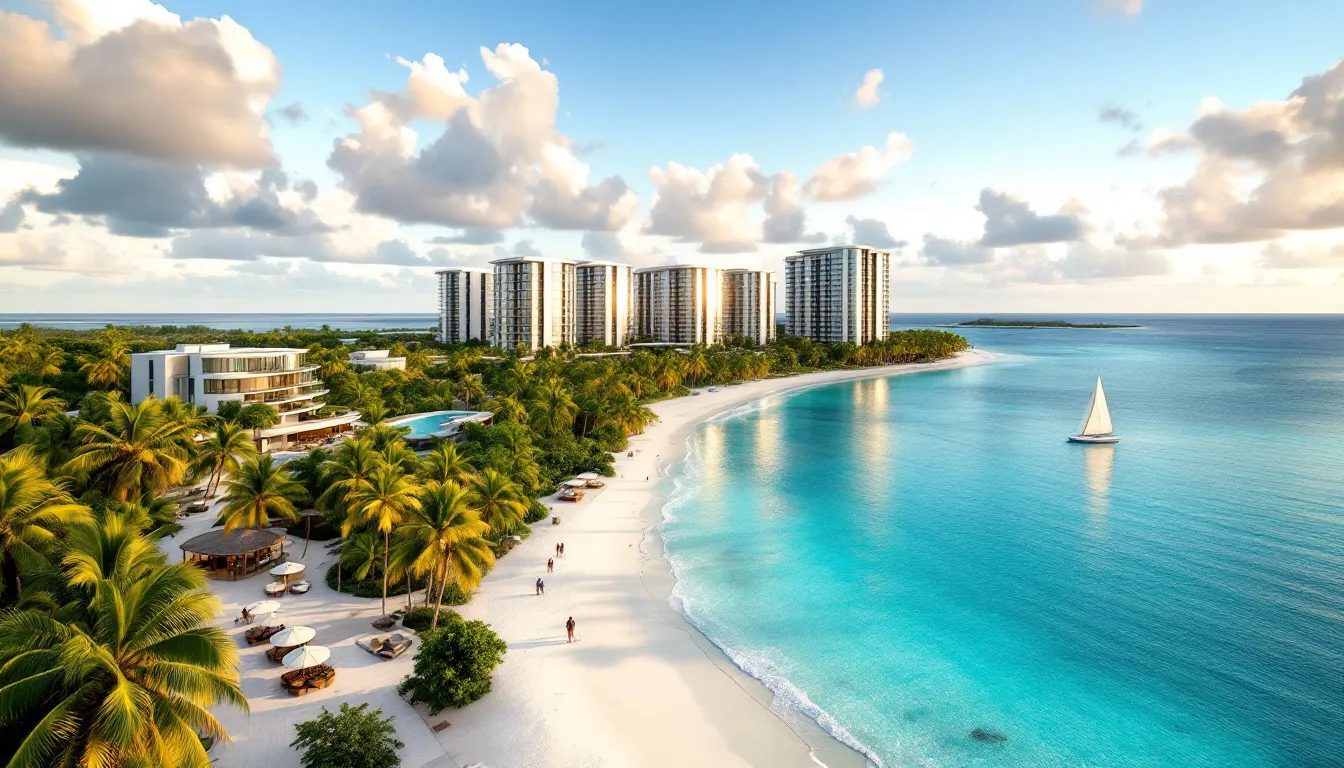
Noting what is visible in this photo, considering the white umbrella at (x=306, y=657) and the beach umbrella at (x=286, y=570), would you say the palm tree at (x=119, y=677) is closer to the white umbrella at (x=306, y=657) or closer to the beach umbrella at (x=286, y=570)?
the white umbrella at (x=306, y=657)

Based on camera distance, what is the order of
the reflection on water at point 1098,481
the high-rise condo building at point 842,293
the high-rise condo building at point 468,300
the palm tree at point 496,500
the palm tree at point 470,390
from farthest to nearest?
the high-rise condo building at point 842,293, the high-rise condo building at point 468,300, the palm tree at point 470,390, the reflection on water at point 1098,481, the palm tree at point 496,500

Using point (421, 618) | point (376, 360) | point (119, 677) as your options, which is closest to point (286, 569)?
point (421, 618)

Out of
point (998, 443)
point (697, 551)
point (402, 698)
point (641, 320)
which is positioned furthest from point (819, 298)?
point (402, 698)

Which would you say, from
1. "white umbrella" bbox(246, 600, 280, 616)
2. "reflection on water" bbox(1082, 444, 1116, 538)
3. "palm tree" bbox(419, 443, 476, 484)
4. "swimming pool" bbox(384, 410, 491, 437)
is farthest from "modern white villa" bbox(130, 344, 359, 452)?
"reflection on water" bbox(1082, 444, 1116, 538)

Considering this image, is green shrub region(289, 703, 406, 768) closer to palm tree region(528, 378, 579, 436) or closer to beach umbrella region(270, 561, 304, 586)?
beach umbrella region(270, 561, 304, 586)

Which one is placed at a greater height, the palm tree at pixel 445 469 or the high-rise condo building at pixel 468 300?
the high-rise condo building at pixel 468 300

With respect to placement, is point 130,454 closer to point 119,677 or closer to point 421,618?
point 421,618

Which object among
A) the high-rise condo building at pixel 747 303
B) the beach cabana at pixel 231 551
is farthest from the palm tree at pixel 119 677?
the high-rise condo building at pixel 747 303
